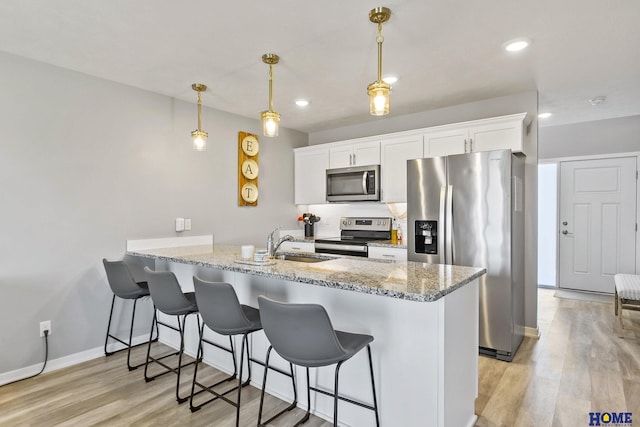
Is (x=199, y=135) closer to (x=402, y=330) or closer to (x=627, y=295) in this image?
(x=402, y=330)

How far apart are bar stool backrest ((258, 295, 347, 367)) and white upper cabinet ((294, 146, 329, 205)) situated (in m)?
3.23

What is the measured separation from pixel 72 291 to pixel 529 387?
370 cm

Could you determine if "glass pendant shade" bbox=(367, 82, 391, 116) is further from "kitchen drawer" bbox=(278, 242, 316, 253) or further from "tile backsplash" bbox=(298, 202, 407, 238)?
"kitchen drawer" bbox=(278, 242, 316, 253)

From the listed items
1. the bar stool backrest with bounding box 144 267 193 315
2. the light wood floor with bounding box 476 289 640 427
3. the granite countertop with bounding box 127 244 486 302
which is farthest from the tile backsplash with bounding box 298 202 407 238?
the bar stool backrest with bounding box 144 267 193 315

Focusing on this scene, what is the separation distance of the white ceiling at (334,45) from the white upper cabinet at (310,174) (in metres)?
1.20

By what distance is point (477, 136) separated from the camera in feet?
11.7

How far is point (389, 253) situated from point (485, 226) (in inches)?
43.7

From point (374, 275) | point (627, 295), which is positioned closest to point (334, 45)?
point (374, 275)

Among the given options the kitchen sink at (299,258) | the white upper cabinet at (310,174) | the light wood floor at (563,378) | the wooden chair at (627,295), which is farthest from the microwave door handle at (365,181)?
the wooden chair at (627,295)

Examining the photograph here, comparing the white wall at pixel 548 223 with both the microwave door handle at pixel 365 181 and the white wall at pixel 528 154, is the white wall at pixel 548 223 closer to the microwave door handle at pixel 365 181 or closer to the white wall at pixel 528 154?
the white wall at pixel 528 154

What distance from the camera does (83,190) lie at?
9.99ft

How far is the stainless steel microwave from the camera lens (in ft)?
14.3

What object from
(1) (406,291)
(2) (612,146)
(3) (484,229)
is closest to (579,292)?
(2) (612,146)

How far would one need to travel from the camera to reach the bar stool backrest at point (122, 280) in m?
2.83
